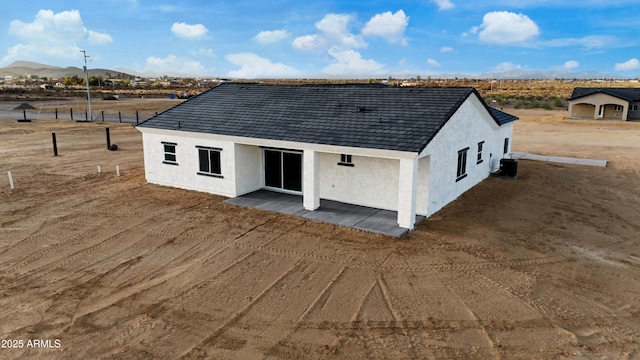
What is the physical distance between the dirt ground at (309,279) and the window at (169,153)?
1237 mm

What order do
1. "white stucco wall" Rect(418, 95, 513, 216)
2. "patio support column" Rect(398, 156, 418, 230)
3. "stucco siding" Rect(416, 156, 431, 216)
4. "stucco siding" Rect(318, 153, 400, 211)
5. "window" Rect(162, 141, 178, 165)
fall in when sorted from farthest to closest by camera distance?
1. "window" Rect(162, 141, 178, 165)
2. "stucco siding" Rect(318, 153, 400, 211)
3. "white stucco wall" Rect(418, 95, 513, 216)
4. "stucco siding" Rect(416, 156, 431, 216)
5. "patio support column" Rect(398, 156, 418, 230)

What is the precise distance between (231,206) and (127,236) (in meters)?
3.72

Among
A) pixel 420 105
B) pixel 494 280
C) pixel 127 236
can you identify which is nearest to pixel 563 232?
pixel 494 280

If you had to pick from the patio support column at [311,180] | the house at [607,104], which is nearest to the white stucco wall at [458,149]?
the patio support column at [311,180]

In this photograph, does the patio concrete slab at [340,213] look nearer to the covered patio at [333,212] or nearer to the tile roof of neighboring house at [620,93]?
the covered patio at [333,212]

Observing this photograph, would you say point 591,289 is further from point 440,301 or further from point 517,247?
point 440,301

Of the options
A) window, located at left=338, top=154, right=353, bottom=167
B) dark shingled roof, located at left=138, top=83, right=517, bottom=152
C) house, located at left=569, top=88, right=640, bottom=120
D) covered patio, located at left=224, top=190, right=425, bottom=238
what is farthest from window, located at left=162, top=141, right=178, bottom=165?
house, located at left=569, top=88, right=640, bottom=120

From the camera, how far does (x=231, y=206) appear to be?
15102 mm

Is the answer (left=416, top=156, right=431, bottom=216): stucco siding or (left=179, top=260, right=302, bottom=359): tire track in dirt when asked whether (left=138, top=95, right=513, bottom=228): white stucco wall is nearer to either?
(left=416, top=156, right=431, bottom=216): stucco siding

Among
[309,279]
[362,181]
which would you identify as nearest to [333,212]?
[362,181]

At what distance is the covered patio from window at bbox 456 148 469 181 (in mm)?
3298

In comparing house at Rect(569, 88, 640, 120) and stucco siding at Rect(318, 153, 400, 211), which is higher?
house at Rect(569, 88, 640, 120)

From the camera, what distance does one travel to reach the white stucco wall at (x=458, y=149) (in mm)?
13770

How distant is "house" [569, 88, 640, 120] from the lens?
45.3 metres
